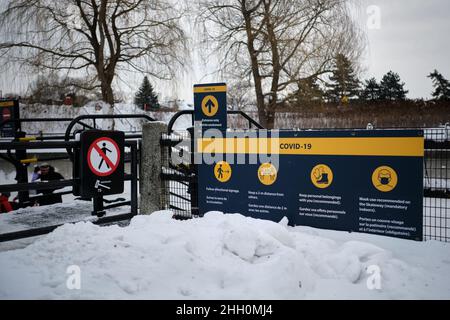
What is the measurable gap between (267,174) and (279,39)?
907 centimetres

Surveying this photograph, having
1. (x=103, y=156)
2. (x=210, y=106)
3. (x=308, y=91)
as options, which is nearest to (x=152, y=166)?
(x=103, y=156)

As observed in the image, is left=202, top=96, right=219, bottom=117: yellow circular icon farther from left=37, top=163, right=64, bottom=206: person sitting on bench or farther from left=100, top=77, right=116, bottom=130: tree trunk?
left=100, top=77, right=116, bottom=130: tree trunk

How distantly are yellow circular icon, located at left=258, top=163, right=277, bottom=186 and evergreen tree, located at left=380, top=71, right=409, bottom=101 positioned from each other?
45457mm

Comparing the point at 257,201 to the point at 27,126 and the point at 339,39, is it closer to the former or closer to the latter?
the point at 339,39

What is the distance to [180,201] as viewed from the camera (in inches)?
291

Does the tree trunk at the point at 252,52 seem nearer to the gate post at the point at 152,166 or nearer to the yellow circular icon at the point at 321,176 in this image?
the gate post at the point at 152,166

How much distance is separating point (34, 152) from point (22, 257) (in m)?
19.7

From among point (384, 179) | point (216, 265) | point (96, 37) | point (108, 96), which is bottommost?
point (216, 265)

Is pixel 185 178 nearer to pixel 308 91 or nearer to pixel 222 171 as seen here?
pixel 222 171

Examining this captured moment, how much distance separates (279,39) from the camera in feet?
45.3

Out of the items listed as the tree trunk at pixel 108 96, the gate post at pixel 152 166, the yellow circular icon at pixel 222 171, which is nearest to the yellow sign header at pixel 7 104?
the gate post at pixel 152 166

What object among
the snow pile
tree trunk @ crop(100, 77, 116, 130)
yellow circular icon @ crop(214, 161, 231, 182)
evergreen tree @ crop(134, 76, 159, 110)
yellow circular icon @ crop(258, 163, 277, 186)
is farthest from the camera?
evergreen tree @ crop(134, 76, 159, 110)

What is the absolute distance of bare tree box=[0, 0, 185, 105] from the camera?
1332cm

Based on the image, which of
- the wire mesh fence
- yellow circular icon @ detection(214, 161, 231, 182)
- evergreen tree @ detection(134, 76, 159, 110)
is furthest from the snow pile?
evergreen tree @ detection(134, 76, 159, 110)
